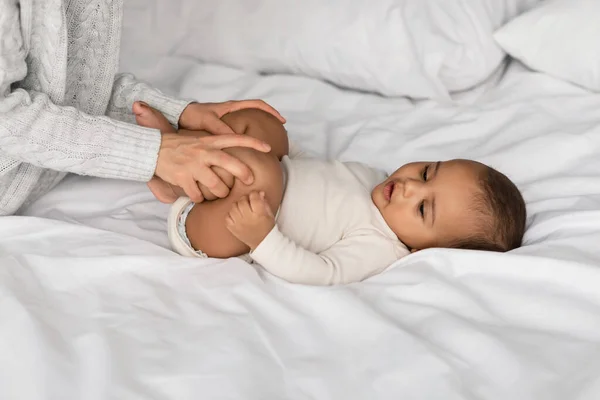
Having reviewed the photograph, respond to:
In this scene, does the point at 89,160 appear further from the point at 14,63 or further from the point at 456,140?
the point at 456,140

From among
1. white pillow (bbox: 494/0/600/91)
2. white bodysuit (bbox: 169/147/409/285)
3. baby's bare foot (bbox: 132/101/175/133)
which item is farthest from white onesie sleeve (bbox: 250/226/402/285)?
white pillow (bbox: 494/0/600/91)

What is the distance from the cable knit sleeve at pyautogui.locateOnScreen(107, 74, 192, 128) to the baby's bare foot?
0.04 m

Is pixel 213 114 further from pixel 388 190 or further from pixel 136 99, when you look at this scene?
pixel 388 190

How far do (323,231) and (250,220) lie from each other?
20 centimetres

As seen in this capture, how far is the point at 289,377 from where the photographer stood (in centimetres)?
82

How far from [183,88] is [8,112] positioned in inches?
25.7

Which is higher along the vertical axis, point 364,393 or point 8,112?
point 8,112

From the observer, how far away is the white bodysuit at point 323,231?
3.43 feet

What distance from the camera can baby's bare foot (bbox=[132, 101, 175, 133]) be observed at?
119cm

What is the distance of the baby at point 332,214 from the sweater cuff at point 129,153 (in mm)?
102

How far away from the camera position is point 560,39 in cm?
149

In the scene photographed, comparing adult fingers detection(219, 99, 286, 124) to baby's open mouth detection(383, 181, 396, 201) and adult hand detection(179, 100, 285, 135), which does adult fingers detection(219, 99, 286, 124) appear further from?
baby's open mouth detection(383, 181, 396, 201)

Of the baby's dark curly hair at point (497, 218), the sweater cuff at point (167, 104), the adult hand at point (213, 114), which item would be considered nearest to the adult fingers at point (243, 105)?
the adult hand at point (213, 114)

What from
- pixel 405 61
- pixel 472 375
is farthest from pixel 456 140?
pixel 472 375
